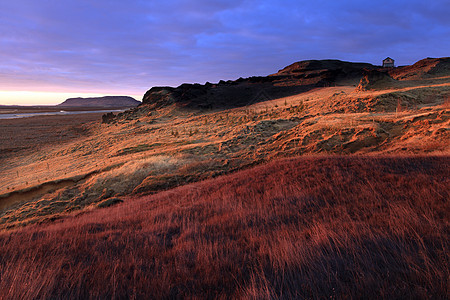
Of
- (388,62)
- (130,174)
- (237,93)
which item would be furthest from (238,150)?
(388,62)

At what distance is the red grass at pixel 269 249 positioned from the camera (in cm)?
197

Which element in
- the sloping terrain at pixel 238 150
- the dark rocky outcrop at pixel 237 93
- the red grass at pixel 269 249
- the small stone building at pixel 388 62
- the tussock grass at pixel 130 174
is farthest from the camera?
the small stone building at pixel 388 62

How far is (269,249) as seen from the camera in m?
2.52

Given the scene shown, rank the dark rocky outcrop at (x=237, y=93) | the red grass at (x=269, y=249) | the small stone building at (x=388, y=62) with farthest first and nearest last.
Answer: the small stone building at (x=388, y=62) < the dark rocky outcrop at (x=237, y=93) < the red grass at (x=269, y=249)

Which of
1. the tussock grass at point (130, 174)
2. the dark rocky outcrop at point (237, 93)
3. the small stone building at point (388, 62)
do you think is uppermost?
the small stone building at point (388, 62)

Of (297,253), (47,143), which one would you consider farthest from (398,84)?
(47,143)

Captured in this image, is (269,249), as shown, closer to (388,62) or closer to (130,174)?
(130,174)

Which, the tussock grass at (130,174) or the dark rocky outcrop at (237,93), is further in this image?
the dark rocky outcrop at (237,93)

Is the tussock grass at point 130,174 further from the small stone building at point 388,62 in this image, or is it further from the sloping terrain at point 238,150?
the small stone building at point 388,62

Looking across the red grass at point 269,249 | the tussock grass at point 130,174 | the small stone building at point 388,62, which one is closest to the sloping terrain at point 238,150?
the tussock grass at point 130,174

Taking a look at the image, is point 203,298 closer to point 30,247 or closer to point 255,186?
point 30,247

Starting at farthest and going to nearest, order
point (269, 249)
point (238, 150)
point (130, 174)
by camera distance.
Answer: point (238, 150) → point (130, 174) → point (269, 249)

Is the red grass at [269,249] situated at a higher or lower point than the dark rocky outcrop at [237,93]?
lower

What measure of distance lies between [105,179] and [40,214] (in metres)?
2.55
